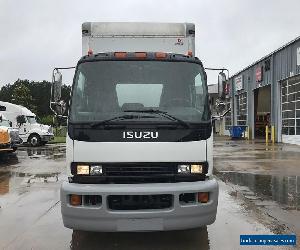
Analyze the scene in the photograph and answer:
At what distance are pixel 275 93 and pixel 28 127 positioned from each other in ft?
56.6

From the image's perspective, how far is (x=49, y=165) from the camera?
15.6 m

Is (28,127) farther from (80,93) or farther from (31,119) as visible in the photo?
(80,93)

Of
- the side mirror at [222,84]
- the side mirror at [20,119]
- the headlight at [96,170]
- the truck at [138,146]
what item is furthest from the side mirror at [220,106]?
the side mirror at [20,119]

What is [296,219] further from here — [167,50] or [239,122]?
[239,122]

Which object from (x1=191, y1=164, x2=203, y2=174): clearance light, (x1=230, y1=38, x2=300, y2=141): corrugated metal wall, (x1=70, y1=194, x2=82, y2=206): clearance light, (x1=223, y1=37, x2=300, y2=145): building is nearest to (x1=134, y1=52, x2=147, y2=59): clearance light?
(x1=191, y1=164, x2=203, y2=174): clearance light

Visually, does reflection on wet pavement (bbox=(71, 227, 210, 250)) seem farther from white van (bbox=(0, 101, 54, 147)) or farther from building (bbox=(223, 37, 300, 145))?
white van (bbox=(0, 101, 54, 147))

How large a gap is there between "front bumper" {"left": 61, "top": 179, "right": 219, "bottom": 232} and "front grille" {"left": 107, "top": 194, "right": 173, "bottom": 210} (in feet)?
0.26

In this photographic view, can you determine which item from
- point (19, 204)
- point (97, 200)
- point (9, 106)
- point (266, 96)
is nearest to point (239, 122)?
point (266, 96)

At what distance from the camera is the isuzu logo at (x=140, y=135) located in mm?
5277

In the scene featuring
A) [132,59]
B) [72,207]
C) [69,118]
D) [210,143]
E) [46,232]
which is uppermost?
[132,59]

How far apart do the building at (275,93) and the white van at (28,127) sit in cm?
1282

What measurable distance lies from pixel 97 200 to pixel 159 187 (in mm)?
793

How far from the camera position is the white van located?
87.1 feet

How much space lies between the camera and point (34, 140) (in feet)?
91.4
